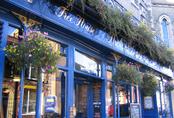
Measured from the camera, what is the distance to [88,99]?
8336 millimetres

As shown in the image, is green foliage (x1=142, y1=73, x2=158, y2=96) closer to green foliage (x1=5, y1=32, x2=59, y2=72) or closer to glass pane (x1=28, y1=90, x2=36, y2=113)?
glass pane (x1=28, y1=90, x2=36, y2=113)

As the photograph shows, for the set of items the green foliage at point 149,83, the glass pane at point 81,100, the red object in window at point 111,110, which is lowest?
the red object in window at point 111,110

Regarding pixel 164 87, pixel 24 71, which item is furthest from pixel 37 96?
pixel 164 87

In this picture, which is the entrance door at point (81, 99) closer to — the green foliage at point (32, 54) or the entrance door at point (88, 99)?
the entrance door at point (88, 99)

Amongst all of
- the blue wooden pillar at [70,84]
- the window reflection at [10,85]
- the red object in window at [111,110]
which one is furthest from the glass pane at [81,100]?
the window reflection at [10,85]

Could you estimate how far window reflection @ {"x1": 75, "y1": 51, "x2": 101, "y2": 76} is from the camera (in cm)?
751

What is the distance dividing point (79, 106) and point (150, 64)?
204 inches

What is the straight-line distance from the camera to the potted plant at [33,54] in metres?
4.92

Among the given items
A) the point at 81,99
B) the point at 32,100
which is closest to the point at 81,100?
the point at 81,99

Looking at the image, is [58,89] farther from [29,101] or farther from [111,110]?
[111,110]

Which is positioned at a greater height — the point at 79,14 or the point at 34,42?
the point at 79,14

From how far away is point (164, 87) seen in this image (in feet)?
42.2

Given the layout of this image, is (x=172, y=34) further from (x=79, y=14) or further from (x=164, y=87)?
(x=79, y=14)

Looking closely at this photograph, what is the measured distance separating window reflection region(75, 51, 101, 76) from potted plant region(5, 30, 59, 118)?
2.31m
